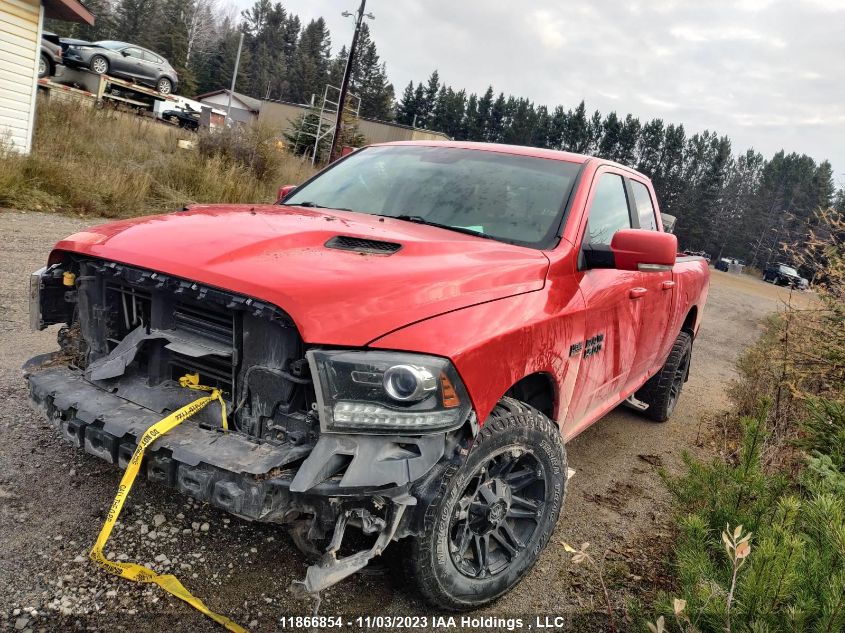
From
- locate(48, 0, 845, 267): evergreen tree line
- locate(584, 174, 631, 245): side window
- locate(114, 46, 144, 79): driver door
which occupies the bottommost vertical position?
locate(584, 174, 631, 245): side window

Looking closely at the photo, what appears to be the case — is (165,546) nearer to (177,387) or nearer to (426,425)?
(177,387)

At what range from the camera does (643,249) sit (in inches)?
112

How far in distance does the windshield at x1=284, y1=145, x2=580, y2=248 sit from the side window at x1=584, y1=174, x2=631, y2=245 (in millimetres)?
206

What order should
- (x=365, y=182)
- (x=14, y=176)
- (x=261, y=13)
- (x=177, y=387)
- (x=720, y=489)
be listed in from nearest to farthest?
(x=177, y=387)
(x=720, y=489)
(x=365, y=182)
(x=14, y=176)
(x=261, y=13)

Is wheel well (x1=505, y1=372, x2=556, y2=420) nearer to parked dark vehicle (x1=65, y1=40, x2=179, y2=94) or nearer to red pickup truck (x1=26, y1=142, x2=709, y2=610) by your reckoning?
red pickup truck (x1=26, y1=142, x2=709, y2=610)

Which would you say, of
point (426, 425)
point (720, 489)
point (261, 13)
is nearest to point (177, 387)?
point (426, 425)

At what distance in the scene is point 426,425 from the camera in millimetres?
1922

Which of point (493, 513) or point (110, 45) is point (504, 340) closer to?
point (493, 513)

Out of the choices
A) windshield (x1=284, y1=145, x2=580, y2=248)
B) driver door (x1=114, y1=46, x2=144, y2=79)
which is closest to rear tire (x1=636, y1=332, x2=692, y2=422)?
windshield (x1=284, y1=145, x2=580, y2=248)

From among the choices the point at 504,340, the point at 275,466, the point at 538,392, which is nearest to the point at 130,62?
the point at 538,392

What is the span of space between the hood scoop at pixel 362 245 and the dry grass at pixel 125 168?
10.2m

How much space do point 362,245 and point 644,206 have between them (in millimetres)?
2827

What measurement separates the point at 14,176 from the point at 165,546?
10.4 meters

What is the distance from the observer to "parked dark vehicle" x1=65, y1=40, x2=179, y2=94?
2450cm
